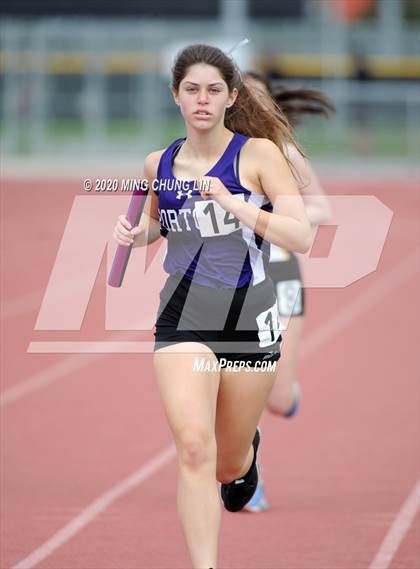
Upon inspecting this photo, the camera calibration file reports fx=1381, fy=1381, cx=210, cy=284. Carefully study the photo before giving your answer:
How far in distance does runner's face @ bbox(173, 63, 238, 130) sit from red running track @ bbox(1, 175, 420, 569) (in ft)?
6.20

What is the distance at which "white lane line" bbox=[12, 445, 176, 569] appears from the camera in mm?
5602

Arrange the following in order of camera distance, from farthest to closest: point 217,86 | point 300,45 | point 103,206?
point 300,45 < point 103,206 < point 217,86

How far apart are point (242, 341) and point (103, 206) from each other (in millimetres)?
20463

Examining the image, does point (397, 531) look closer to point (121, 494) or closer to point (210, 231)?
point (121, 494)

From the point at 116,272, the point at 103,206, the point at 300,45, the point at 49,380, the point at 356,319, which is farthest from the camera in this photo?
the point at 300,45

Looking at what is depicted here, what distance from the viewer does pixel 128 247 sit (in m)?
4.86

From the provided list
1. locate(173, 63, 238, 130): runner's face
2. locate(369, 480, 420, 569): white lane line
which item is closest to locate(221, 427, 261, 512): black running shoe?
locate(369, 480, 420, 569): white lane line

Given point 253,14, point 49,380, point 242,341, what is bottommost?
point 253,14

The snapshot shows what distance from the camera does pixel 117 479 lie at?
23.5 ft

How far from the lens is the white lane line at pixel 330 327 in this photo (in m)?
9.82

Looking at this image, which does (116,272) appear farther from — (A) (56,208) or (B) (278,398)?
(A) (56,208)

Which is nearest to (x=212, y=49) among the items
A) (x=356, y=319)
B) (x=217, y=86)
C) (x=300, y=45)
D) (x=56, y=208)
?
(x=217, y=86)

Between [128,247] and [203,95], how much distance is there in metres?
0.64

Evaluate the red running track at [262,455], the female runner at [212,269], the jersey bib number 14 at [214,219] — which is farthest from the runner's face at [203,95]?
the red running track at [262,455]
